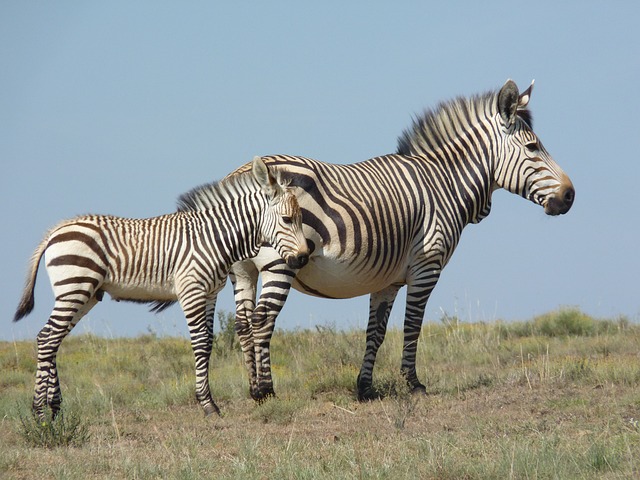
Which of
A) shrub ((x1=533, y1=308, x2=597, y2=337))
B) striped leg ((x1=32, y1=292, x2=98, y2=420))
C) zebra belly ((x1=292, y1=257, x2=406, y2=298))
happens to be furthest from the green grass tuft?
shrub ((x1=533, y1=308, x2=597, y2=337))

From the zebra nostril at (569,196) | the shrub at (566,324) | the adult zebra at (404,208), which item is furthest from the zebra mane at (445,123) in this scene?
the shrub at (566,324)

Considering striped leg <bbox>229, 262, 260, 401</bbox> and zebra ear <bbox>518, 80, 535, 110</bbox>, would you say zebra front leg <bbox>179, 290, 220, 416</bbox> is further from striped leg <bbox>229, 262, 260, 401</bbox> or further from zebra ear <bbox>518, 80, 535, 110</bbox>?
zebra ear <bbox>518, 80, 535, 110</bbox>

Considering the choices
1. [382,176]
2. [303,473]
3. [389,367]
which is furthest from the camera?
[389,367]

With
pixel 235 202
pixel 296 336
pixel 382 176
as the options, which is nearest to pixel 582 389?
pixel 382 176

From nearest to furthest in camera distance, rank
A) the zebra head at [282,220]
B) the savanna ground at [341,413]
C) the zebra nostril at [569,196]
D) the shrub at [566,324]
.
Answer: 1. the savanna ground at [341,413]
2. the zebra head at [282,220]
3. the zebra nostril at [569,196]
4. the shrub at [566,324]

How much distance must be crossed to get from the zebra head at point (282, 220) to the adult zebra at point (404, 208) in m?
0.18

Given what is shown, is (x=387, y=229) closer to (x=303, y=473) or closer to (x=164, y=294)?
(x=164, y=294)

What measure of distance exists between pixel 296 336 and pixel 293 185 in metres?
6.48

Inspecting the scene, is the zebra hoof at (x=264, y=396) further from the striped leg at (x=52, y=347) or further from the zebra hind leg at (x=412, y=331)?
the striped leg at (x=52, y=347)

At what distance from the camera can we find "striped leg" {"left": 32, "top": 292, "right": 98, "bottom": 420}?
9.23m

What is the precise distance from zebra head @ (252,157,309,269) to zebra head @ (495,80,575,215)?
2986 millimetres

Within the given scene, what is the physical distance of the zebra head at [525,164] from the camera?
10.8 metres

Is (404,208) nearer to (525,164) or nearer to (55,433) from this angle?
(525,164)

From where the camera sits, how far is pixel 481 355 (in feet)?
44.0
